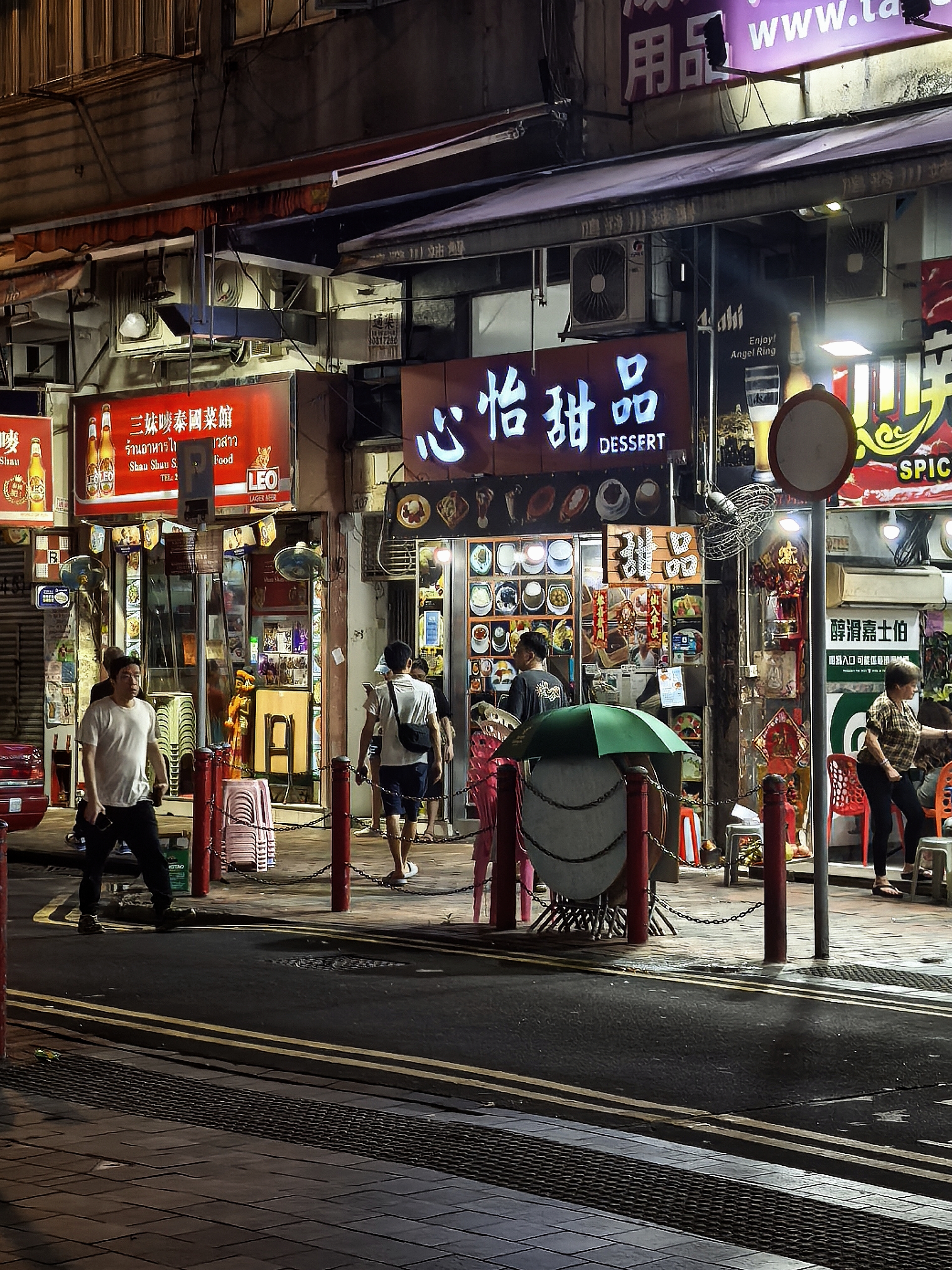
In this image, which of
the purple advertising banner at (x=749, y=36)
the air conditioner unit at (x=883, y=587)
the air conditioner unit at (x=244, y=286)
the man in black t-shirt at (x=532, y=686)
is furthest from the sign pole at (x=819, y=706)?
the air conditioner unit at (x=244, y=286)

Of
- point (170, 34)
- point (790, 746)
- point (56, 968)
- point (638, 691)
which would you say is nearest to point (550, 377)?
point (638, 691)

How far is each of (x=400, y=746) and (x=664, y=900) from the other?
8.46 feet

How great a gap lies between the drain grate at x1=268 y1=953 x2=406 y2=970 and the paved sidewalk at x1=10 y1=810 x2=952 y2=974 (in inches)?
38.5

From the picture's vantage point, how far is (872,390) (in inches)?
584

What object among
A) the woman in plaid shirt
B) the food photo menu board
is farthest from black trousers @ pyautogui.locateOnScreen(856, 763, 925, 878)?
the food photo menu board

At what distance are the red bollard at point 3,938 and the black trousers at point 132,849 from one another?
14.4ft

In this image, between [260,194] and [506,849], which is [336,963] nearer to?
[506,849]

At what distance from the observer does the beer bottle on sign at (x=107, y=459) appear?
2239 cm

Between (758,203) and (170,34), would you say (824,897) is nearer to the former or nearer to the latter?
(758,203)

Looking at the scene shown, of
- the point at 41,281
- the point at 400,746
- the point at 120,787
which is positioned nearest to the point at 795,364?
the point at 400,746

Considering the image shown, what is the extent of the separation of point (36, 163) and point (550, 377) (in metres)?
8.72

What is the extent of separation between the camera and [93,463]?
2270cm

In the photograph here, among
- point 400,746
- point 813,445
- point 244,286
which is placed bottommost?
point 400,746

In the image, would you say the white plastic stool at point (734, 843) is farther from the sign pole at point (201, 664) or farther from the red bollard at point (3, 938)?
the red bollard at point (3, 938)
